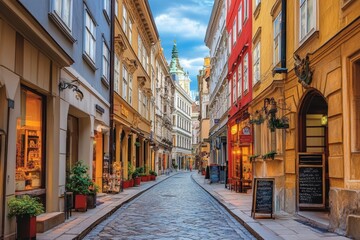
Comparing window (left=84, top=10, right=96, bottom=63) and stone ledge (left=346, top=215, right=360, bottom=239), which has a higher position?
window (left=84, top=10, right=96, bottom=63)

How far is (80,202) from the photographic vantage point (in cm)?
1437

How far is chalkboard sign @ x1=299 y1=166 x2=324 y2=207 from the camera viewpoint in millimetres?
13094

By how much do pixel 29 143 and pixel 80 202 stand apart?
3.80 meters

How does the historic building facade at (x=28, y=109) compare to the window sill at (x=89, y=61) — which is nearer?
the historic building facade at (x=28, y=109)

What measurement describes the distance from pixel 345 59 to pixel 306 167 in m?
4.21

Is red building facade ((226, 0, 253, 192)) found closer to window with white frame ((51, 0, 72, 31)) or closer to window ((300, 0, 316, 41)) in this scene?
window ((300, 0, 316, 41))

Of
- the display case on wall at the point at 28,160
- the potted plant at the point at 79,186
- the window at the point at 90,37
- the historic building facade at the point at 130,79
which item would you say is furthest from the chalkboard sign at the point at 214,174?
the display case on wall at the point at 28,160

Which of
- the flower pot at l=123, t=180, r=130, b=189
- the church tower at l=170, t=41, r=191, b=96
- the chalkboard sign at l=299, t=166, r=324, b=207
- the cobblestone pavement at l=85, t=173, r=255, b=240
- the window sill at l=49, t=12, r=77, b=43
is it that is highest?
the church tower at l=170, t=41, r=191, b=96

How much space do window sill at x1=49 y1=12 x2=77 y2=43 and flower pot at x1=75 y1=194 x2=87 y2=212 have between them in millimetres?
4568

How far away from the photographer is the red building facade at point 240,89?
22688mm

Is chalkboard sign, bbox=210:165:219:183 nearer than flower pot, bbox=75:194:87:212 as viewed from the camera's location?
No

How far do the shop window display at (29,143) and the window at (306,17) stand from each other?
696cm

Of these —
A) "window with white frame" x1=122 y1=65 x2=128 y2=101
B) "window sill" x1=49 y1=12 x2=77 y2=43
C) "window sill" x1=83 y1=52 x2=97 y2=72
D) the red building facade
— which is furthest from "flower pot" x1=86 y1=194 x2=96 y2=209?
"window with white frame" x1=122 y1=65 x2=128 y2=101

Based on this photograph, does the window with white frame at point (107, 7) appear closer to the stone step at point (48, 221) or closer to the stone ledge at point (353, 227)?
the stone step at point (48, 221)
